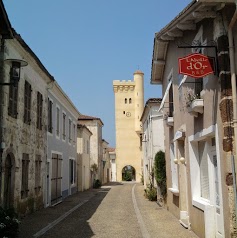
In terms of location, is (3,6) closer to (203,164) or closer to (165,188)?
(203,164)

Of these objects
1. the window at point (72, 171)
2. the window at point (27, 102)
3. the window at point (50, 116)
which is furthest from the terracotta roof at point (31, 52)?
the window at point (72, 171)

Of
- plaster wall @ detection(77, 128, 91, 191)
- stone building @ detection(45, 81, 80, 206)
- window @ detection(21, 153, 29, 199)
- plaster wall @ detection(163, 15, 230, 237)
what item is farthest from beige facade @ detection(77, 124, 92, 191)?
plaster wall @ detection(163, 15, 230, 237)

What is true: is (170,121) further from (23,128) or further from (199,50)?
(23,128)

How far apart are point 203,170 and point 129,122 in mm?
44698

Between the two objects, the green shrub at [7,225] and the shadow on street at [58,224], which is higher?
the green shrub at [7,225]

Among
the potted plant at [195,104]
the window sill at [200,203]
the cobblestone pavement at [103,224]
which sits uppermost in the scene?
the potted plant at [195,104]

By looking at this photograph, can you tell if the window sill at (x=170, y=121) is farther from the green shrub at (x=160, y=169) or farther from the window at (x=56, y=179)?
the window at (x=56, y=179)

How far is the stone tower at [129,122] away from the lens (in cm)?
5166

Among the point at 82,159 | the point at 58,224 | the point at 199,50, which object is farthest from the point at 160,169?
the point at 82,159

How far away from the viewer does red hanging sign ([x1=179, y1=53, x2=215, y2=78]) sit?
694cm

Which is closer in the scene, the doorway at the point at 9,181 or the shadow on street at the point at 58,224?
the shadow on street at the point at 58,224

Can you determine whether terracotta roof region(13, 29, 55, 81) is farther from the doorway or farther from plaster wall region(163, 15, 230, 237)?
plaster wall region(163, 15, 230, 237)

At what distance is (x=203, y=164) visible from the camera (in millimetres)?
9258

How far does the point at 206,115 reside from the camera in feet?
25.8
